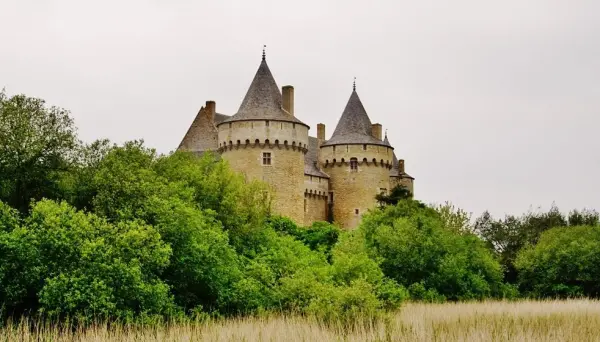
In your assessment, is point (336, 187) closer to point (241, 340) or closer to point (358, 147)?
point (358, 147)

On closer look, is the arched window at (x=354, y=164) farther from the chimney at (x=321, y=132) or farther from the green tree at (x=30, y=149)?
the green tree at (x=30, y=149)

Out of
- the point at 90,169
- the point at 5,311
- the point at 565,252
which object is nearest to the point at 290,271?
the point at 90,169

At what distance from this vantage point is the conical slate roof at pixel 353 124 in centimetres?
5672

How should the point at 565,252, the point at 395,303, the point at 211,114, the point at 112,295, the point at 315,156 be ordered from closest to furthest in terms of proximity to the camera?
the point at 112,295
the point at 395,303
the point at 565,252
the point at 211,114
the point at 315,156

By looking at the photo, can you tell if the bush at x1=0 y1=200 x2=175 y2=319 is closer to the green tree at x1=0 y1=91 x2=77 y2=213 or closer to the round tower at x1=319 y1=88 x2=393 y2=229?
the green tree at x1=0 y1=91 x2=77 y2=213

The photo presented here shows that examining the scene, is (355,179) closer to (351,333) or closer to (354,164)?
(354,164)

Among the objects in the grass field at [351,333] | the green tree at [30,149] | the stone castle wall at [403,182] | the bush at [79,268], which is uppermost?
the stone castle wall at [403,182]

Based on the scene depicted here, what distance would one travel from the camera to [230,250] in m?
27.3

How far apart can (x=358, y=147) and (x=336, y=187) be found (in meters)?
3.33

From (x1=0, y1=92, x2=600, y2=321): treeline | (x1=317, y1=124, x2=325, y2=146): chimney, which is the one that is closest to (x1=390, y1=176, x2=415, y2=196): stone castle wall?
(x1=317, y1=124, x2=325, y2=146): chimney

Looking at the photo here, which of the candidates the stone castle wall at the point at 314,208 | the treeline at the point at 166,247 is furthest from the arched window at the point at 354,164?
the treeline at the point at 166,247

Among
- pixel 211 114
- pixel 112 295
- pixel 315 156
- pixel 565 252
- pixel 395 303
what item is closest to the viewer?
pixel 112 295

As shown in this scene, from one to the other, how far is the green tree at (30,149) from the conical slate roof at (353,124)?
30585mm

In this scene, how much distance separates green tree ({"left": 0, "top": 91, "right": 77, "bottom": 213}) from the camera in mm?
26578
